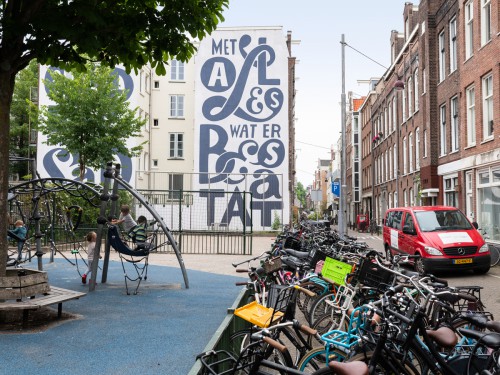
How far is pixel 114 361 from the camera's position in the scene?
5.79m

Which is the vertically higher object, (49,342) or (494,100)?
(494,100)

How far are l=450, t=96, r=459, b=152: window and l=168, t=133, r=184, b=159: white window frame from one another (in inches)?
914

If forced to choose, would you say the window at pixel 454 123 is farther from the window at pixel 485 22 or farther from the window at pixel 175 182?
the window at pixel 175 182

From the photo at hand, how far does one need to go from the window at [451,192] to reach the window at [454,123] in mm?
1528

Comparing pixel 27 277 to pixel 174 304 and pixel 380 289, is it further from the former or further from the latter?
pixel 380 289

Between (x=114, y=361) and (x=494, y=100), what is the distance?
18.5 m

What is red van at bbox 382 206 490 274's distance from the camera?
1353 centimetres

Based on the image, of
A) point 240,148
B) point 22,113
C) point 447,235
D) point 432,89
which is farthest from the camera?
point 22,113

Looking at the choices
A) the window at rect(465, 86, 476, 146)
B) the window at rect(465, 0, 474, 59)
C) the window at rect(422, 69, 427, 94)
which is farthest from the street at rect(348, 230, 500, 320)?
the window at rect(422, 69, 427, 94)

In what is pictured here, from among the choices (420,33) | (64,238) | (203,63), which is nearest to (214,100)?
(203,63)

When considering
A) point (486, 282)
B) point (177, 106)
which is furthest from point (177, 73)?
point (486, 282)

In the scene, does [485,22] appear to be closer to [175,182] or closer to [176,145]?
[175,182]

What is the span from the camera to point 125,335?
701 centimetres

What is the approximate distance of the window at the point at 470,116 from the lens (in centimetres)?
2245
